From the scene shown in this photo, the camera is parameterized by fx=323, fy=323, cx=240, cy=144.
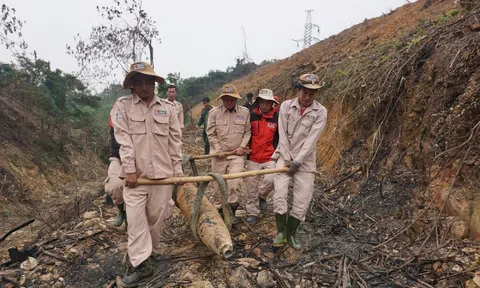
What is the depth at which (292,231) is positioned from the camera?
3.72 metres

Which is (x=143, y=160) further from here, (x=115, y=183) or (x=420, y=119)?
(x=420, y=119)

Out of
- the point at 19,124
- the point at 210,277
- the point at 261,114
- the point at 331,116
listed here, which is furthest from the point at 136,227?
the point at 19,124

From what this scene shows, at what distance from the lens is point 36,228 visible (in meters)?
6.08

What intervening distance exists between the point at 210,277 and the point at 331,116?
490 cm

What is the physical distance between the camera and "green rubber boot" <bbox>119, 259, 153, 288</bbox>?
9.77ft

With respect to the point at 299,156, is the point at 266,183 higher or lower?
lower

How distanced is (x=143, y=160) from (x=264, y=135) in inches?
74.8

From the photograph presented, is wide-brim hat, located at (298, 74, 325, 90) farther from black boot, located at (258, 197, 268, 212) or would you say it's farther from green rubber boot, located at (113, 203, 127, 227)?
green rubber boot, located at (113, 203, 127, 227)

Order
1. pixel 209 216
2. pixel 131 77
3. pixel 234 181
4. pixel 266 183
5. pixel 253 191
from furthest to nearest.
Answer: pixel 253 191, pixel 234 181, pixel 266 183, pixel 209 216, pixel 131 77

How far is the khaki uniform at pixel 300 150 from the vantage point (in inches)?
142

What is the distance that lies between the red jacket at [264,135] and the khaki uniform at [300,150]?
0.59 metres

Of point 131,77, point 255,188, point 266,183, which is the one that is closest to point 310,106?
point 266,183

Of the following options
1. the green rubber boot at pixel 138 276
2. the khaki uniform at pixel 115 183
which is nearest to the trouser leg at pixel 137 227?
the green rubber boot at pixel 138 276

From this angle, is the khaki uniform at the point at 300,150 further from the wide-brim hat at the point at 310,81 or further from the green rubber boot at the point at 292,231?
the wide-brim hat at the point at 310,81
